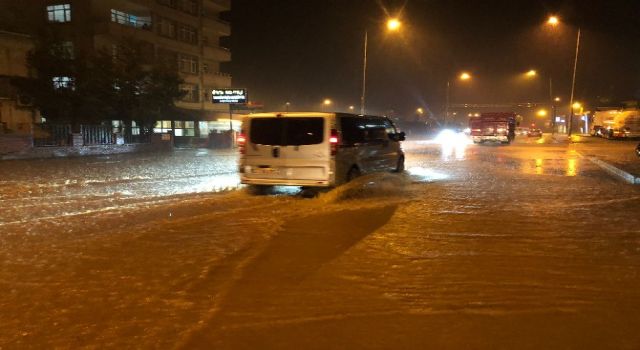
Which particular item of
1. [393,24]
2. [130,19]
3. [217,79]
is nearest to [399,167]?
[393,24]

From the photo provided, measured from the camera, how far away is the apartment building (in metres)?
40.5

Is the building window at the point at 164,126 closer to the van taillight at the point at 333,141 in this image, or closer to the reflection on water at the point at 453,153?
the reflection on water at the point at 453,153

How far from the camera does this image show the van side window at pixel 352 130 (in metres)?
11.2

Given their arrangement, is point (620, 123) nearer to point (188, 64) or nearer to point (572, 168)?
point (572, 168)

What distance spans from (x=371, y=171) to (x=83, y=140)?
2052 cm

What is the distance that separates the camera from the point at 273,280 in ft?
18.5

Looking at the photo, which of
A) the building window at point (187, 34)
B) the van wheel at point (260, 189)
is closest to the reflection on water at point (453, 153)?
the van wheel at point (260, 189)

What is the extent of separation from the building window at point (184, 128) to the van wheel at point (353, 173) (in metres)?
35.6

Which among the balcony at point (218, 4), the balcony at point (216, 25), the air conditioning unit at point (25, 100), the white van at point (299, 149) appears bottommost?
the white van at point (299, 149)

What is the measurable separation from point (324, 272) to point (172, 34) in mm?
45937

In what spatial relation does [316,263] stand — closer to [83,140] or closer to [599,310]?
[599,310]

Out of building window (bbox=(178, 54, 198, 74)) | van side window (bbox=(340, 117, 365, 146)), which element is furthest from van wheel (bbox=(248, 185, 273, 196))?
building window (bbox=(178, 54, 198, 74))

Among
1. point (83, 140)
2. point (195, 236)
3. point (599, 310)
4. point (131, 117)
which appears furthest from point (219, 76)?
point (599, 310)

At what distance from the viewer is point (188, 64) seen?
50.4 metres
